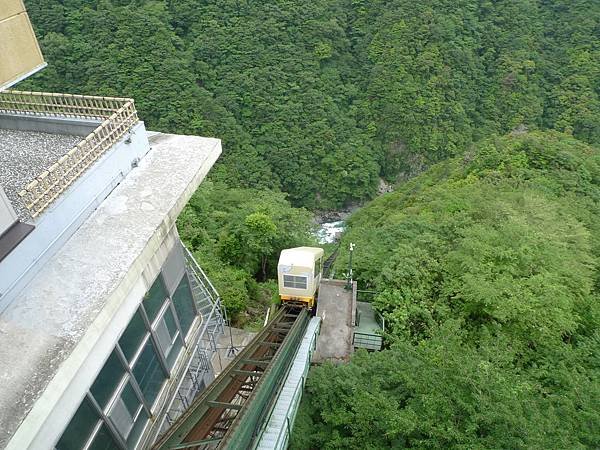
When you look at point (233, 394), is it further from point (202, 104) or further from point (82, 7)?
point (82, 7)

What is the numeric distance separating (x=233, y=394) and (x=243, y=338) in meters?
6.15

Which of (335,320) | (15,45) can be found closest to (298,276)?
(335,320)

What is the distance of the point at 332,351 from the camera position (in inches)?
511

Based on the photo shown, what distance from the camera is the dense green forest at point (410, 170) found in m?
9.24

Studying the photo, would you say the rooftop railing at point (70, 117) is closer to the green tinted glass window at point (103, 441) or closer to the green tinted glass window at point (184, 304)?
the green tinted glass window at point (184, 304)

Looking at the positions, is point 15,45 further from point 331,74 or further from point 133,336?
point 331,74

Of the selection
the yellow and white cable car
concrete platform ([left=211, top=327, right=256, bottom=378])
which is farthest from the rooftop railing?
concrete platform ([left=211, top=327, right=256, bottom=378])

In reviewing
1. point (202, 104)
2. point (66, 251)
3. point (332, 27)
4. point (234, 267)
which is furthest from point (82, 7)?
point (66, 251)

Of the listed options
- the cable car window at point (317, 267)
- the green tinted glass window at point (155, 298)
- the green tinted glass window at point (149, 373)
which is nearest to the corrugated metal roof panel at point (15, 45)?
the green tinted glass window at point (155, 298)

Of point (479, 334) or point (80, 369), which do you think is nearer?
point (80, 369)

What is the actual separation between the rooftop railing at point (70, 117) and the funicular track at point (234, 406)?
13.5ft

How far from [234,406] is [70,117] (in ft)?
20.7

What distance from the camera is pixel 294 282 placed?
1352 centimetres

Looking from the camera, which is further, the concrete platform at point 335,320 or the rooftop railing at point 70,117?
the concrete platform at point 335,320
